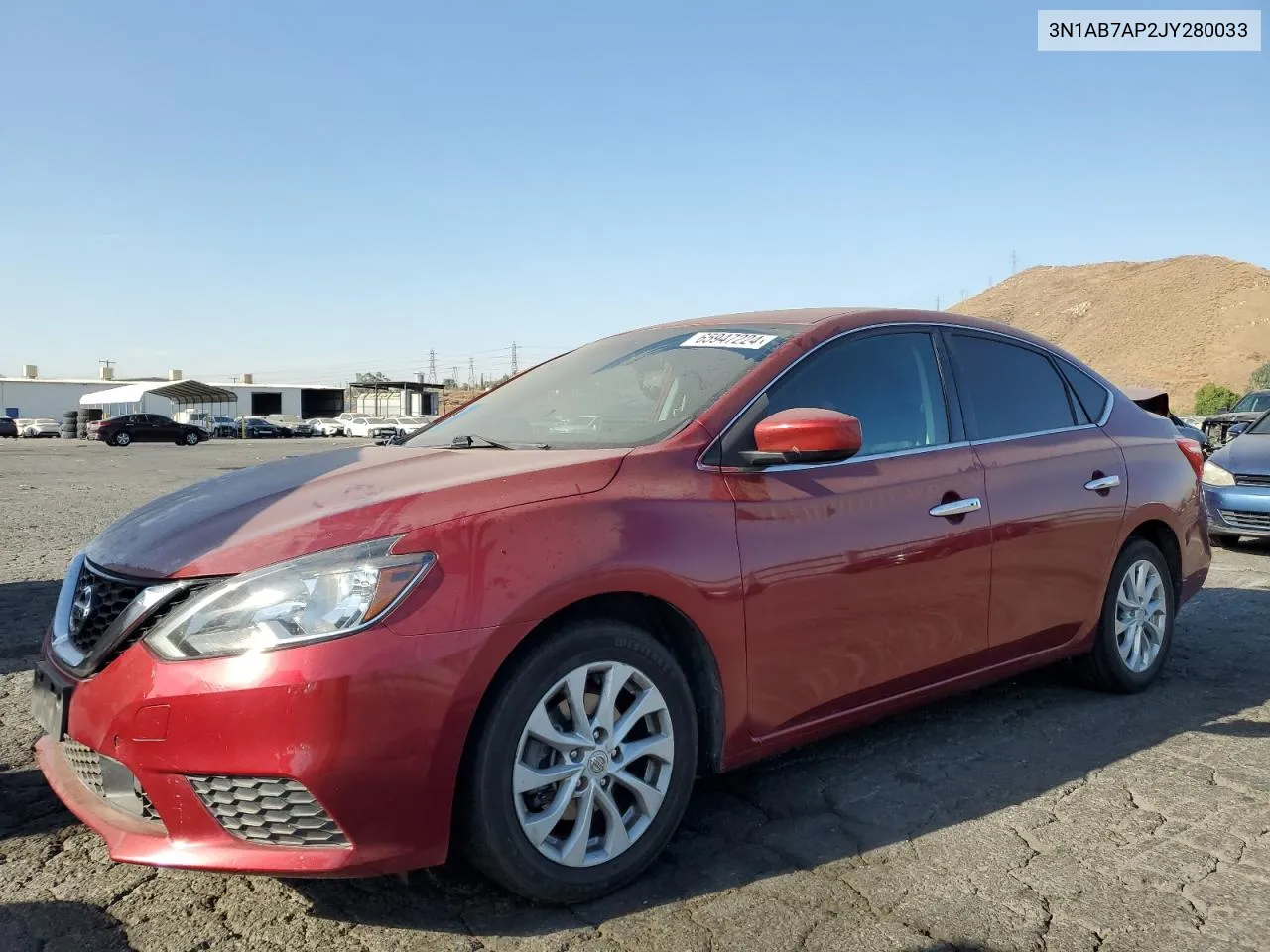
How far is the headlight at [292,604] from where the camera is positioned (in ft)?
7.53

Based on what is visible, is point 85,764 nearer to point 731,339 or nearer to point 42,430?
point 731,339

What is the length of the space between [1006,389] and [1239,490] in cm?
570

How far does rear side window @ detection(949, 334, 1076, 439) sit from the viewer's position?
3.89m

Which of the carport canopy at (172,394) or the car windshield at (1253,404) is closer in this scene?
the car windshield at (1253,404)

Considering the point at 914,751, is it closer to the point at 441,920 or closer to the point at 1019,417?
the point at 1019,417

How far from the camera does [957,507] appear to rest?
3.54 meters

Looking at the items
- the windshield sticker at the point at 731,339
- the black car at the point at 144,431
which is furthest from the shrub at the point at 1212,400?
the windshield sticker at the point at 731,339

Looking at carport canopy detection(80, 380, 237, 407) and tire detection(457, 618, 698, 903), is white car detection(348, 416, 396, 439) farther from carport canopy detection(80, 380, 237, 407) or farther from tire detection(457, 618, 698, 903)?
tire detection(457, 618, 698, 903)

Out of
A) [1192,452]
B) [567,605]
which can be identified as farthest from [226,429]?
[567,605]

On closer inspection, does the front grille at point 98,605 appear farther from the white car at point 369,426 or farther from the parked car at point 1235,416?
the white car at point 369,426

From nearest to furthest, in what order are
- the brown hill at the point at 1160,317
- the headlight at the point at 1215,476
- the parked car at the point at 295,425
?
the headlight at the point at 1215,476 < the parked car at the point at 295,425 < the brown hill at the point at 1160,317

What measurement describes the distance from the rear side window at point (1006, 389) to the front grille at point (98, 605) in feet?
9.29

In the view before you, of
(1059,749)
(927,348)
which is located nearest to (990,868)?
(1059,749)

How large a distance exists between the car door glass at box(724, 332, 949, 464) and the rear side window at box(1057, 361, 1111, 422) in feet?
3.25
